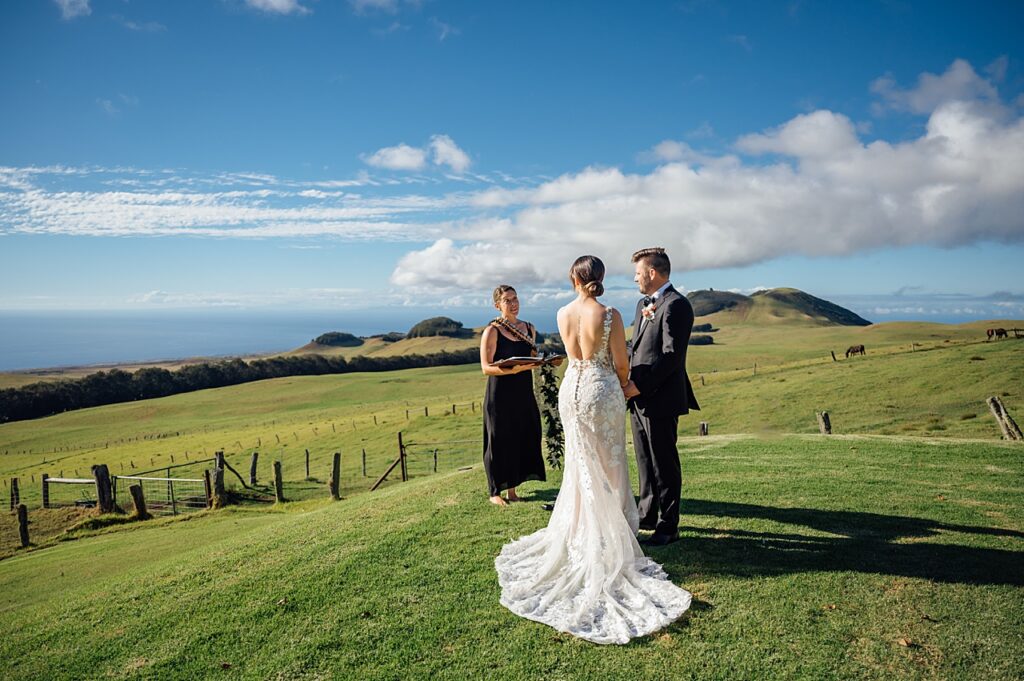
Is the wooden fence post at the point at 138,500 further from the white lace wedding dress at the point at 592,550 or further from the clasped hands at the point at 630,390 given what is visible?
the clasped hands at the point at 630,390

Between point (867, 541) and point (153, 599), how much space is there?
30.0 feet

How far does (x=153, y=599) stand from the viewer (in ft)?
24.7

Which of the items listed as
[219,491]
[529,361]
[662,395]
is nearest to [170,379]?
[219,491]

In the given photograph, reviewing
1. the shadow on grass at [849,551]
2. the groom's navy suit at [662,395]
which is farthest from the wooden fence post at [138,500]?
the shadow on grass at [849,551]

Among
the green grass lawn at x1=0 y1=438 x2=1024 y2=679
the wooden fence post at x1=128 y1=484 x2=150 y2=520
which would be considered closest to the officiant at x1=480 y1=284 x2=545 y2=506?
the green grass lawn at x1=0 y1=438 x2=1024 y2=679

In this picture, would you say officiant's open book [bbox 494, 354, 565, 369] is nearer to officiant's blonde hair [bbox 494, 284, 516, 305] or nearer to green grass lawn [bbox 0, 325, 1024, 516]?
officiant's blonde hair [bbox 494, 284, 516, 305]

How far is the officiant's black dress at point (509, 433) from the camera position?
9703mm

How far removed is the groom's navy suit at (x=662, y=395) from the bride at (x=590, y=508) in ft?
1.94

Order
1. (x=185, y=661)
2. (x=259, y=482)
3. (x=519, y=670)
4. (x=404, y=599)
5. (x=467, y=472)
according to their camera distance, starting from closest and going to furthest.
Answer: (x=519, y=670), (x=185, y=661), (x=404, y=599), (x=467, y=472), (x=259, y=482)

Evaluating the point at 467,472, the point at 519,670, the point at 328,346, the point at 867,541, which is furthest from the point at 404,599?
the point at 328,346

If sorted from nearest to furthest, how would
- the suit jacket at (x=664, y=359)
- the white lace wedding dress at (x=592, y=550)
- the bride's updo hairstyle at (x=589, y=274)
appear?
the white lace wedding dress at (x=592, y=550), the bride's updo hairstyle at (x=589, y=274), the suit jacket at (x=664, y=359)

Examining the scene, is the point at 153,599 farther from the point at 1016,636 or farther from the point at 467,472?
the point at 1016,636

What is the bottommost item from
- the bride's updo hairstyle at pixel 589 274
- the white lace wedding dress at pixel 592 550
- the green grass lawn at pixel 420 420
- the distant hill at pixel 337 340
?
the green grass lawn at pixel 420 420

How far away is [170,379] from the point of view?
95000 millimetres
